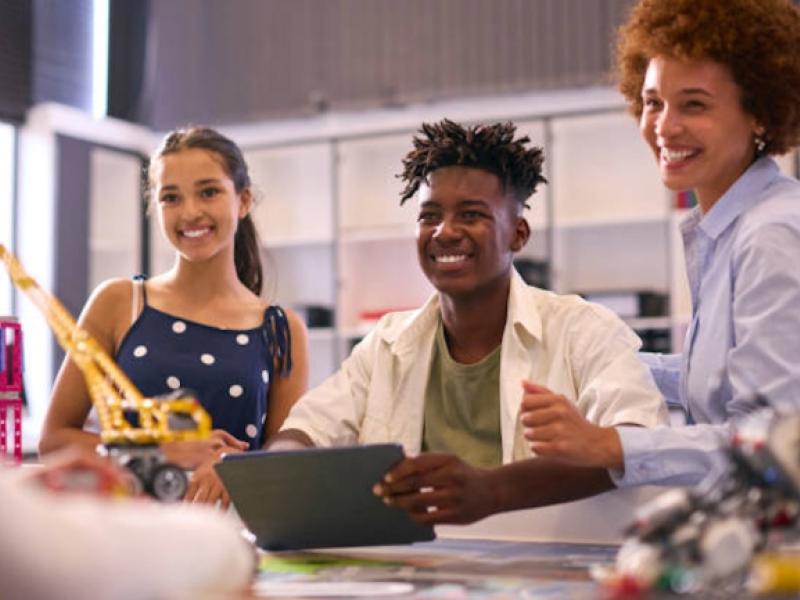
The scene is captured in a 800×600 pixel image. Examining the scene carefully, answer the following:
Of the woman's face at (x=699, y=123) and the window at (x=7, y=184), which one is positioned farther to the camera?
the window at (x=7, y=184)

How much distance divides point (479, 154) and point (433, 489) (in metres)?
0.77

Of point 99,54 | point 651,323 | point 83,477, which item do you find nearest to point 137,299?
point 83,477

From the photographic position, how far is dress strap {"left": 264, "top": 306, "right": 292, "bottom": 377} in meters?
2.31

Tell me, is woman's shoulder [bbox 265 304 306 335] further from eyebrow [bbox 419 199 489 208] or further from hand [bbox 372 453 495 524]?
hand [bbox 372 453 495 524]

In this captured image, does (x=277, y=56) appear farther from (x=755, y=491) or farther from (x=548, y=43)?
(x=755, y=491)

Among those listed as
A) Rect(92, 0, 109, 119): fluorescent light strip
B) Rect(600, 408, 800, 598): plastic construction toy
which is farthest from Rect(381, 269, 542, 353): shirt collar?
Rect(92, 0, 109, 119): fluorescent light strip

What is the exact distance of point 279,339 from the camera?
7.64ft

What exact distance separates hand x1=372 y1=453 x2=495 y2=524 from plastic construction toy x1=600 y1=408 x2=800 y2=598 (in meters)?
0.48

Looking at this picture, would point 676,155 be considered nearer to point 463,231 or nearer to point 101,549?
point 463,231

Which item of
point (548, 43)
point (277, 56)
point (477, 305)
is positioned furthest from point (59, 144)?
point (477, 305)

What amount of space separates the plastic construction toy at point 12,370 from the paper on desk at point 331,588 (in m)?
0.58

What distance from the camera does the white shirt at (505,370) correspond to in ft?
6.03

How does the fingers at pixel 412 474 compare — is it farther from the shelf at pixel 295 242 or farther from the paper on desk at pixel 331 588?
the shelf at pixel 295 242

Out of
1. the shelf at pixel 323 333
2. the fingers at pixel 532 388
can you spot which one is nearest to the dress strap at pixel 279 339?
the fingers at pixel 532 388
